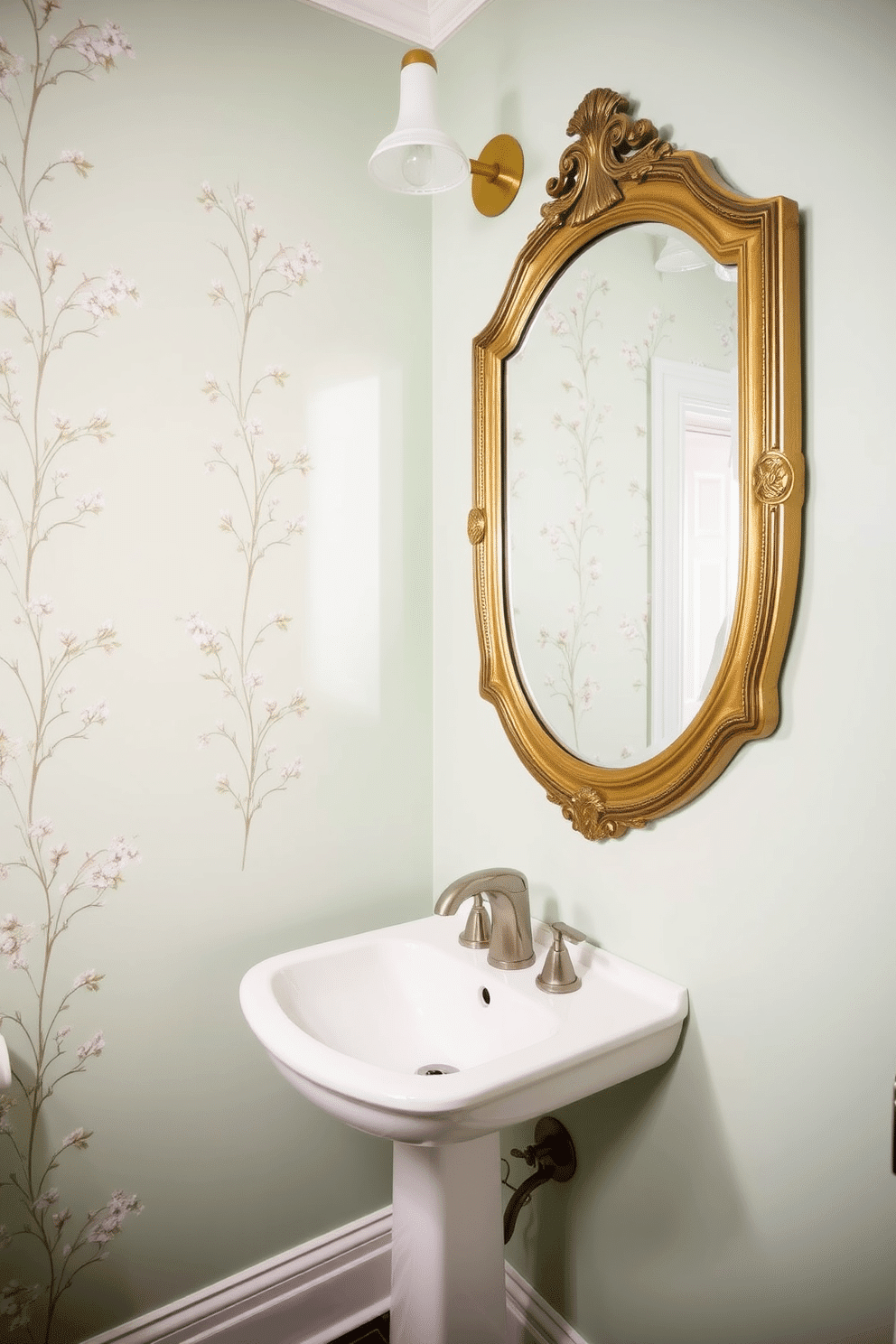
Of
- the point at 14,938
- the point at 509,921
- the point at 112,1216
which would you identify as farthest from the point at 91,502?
the point at 112,1216

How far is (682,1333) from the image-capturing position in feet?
3.80

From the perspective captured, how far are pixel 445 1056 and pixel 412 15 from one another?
73.8 inches

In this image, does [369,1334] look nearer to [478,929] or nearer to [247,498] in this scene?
[478,929]

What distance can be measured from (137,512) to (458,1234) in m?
1.18

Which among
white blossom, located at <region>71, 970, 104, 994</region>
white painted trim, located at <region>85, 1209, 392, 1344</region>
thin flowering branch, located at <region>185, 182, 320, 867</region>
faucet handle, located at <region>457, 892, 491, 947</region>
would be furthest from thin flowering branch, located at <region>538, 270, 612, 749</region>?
white painted trim, located at <region>85, 1209, 392, 1344</region>

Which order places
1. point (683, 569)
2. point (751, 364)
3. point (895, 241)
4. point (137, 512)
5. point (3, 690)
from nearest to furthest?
1. point (895, 241)
2. point (751, 364)
3. point (683, 569)
4. point (3, 690)
5. point (137, 512)

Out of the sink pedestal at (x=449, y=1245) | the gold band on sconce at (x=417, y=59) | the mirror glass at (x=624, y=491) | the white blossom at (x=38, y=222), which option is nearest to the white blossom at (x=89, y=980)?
the sink pedestal at (x=449, y=1245)

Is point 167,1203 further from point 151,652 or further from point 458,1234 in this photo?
point 151,652

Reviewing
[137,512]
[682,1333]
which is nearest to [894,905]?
[682,1333]

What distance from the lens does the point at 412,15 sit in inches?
60.9

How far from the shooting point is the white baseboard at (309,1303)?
1.39m

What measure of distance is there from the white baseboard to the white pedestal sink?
0.30 m

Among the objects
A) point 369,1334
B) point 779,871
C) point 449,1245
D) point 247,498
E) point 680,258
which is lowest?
point 369,1334

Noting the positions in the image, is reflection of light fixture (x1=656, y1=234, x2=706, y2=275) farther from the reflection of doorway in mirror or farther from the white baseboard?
the white baseboard
